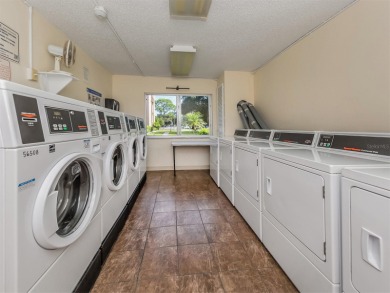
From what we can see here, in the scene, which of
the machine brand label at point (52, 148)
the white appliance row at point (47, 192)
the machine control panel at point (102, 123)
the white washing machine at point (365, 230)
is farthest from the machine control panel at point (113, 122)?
the white washing machine at point (365, 230)

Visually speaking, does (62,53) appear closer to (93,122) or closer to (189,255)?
(93,122)

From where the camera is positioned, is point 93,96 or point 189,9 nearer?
point 189,9

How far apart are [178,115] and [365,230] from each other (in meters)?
4.31

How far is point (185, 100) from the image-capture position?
4785 mm

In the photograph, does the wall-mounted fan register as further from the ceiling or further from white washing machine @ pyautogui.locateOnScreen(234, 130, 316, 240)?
white washing machine @ pyautogui.locateOnScreen(234, 130, 316, 240)

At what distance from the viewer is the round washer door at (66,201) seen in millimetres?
792

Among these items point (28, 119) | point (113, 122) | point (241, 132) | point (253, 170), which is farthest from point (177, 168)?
point (28, 119)

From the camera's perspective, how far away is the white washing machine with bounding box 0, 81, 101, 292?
0.67m

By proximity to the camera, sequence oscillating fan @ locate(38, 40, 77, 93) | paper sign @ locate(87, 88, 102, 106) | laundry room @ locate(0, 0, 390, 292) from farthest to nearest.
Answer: paper sign @ locate(87, 88, 102, 106)
oscillating fan @ locate(38, 40, 77, 93)
laundry room @ locate(0, 0, 390, 292)

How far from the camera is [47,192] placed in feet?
2.64

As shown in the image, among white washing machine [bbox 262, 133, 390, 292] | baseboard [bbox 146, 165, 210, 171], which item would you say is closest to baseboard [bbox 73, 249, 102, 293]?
white washing machine [bbox 262, 133, 390, 292]

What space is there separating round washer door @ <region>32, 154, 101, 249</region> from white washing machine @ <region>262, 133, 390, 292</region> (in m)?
1.30

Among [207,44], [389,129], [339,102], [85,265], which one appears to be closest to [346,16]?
[339,102]

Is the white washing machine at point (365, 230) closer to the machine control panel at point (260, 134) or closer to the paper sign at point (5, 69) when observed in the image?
the machine control panel at point (260, 134)
